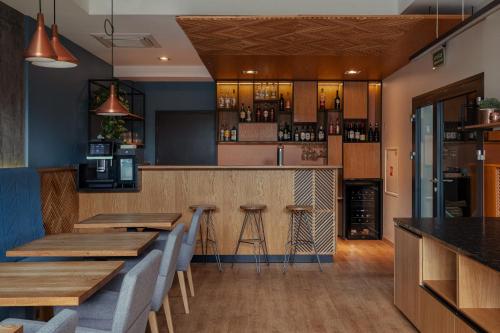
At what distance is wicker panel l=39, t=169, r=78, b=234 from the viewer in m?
5.12

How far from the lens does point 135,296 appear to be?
6.26 ft

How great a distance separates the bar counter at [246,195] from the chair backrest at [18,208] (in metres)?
1.76

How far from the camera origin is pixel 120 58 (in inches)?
283

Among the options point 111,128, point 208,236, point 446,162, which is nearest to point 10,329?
point 208,236

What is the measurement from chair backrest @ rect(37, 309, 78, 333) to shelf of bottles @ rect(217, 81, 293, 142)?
693 cm

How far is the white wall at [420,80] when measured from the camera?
4383 millimetres

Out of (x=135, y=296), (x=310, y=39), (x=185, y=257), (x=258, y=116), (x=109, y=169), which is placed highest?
(x=310, y=39)

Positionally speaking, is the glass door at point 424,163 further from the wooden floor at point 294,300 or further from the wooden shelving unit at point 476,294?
the wooden shelving unit at point 476,294

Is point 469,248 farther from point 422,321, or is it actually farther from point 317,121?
point 317,121

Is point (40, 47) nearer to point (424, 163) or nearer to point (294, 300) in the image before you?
point (294, 300)

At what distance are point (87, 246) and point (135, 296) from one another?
1.21 m

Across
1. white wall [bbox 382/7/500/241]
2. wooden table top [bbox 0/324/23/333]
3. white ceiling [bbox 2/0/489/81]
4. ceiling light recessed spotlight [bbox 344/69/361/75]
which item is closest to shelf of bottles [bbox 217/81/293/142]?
ceiling light recessed spotlight [bbox 344/69/361/75]

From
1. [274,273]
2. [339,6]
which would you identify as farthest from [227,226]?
[339,6]

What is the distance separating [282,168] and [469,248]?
3490 mm
